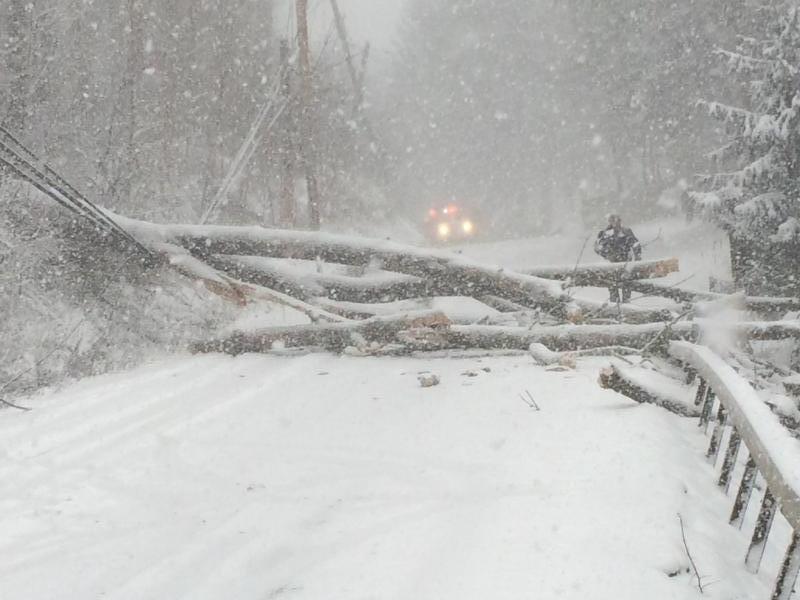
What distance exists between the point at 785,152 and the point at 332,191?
17.7 metres

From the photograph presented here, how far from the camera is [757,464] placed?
10.7 feet

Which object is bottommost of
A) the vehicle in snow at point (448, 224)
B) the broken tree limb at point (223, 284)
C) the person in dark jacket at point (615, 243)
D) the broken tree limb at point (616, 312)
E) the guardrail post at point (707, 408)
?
the guardrail post at point (707, 408)

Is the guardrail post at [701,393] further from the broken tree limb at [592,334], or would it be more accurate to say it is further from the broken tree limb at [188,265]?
the broken tree limb at [188,265]

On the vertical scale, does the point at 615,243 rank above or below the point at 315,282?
above

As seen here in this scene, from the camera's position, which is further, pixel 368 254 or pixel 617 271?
pixel 617 271

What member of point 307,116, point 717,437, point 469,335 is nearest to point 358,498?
point 717,437

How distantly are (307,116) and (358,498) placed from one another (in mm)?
14658

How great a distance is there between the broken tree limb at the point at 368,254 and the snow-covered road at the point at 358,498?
223 cm

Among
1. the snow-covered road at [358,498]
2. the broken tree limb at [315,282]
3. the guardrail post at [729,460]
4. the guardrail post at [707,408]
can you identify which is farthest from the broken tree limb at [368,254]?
the guardrail post at [729,460]

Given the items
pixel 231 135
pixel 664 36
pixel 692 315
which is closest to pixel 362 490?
pixel 692 315

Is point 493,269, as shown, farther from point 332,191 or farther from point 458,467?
point 332,191

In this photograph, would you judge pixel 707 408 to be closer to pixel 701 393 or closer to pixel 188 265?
pixel 701 393

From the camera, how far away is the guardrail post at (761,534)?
10.6 feet

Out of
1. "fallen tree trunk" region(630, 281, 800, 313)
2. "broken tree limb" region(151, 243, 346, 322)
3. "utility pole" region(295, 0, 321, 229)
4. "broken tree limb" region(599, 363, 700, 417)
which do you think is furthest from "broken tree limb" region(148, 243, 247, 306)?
"utility pole" region(295, 0, 321, 229)
